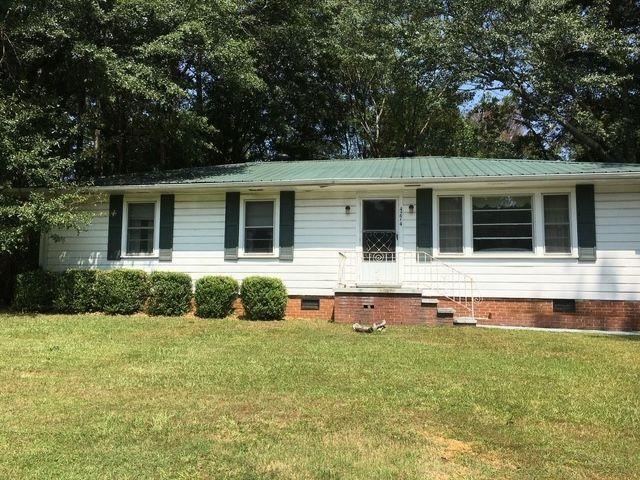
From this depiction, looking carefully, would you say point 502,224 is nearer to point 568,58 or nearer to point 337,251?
point 337,251

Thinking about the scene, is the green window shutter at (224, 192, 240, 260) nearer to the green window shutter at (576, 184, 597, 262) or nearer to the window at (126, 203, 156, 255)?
the window at (126, 203, 156, 255)

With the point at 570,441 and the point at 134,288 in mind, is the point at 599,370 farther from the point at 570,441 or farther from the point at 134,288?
the point at 134,288

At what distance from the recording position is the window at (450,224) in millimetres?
11672

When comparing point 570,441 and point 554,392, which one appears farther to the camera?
point 554,392

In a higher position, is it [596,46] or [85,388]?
[596,46]

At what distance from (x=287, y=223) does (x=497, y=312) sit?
A: 4.99m

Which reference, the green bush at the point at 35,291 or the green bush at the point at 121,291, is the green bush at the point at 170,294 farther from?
the green bush at the point at 35,291

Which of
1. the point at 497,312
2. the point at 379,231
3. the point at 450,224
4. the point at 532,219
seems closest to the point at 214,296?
the point at 379,231

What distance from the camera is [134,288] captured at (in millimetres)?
12047

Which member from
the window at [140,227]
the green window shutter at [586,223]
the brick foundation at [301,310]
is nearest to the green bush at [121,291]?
the window at [140,227]

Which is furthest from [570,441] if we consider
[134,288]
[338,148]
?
[338,148]

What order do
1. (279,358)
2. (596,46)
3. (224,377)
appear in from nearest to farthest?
(224,377) < (279,358) < (596,46)

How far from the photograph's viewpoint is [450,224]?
11.8 m

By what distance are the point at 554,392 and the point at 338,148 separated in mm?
20051
